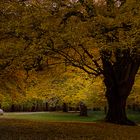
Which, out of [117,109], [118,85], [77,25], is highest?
[77,25]

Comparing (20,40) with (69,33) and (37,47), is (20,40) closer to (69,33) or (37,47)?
(37,47)

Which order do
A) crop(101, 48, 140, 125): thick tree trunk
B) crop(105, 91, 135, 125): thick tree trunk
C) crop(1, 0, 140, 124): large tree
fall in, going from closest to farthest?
1. crop(1, 0, 140, 124): large tree
2. crop(101, 48, 140, 125): thick tree trunk
3. crop(105, 91, 135, 125): thick tree trunk

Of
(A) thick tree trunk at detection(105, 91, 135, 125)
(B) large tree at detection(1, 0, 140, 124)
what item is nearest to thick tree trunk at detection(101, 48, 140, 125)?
(A) thick tree trunk at detection(105, 91, 135, 125)

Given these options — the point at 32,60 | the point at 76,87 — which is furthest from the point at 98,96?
the point at 32,60

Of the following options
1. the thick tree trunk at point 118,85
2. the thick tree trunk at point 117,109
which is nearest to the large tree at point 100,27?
the thick tree trunk at point 118,85

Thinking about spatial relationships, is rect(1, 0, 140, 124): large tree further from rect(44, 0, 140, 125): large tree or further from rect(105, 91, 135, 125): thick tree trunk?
rect(105, 91, 135, 125): thick tree trunk

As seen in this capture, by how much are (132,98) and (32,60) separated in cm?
2884

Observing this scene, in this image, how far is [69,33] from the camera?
15438 millimetres

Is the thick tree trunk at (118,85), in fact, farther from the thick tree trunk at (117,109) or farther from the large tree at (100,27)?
the large tree at (100,27)

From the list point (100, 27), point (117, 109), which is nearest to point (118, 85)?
point (117, 109)

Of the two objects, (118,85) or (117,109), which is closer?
(118,85)

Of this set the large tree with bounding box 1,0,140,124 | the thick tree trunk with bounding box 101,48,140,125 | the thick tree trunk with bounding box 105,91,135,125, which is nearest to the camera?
the large tree with bounding box 1,0,140,124

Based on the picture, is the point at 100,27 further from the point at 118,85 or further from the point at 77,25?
the point at 118,85

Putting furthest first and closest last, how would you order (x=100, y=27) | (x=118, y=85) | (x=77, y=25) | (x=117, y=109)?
(x=117, y=109) → (x=118, y=85) → (x=100, y=27) → (x=77, y=25)
